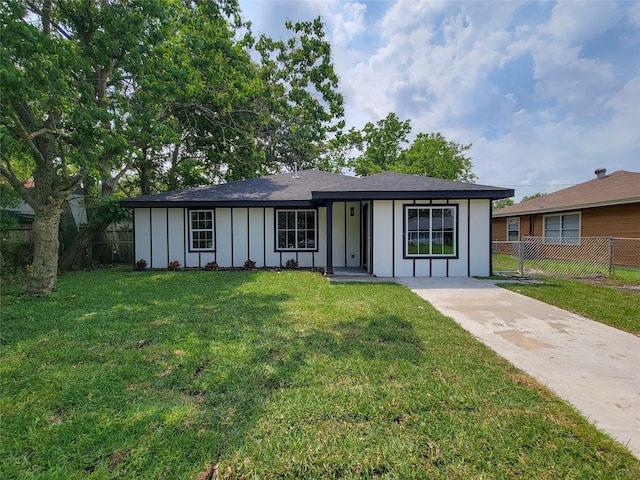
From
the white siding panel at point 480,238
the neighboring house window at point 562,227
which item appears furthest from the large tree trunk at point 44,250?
the neighboring house window at point 562,227

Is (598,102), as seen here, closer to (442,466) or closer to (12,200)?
(442,466)

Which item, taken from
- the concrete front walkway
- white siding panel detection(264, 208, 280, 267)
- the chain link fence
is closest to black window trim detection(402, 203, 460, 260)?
the chain link fence

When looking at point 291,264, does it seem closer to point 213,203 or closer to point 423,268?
point 213,203

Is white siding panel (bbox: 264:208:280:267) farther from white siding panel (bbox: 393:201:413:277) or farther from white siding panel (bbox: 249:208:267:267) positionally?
white siding panel (bbox: 393:201:413:277)

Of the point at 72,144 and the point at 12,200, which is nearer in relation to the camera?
the point at 72,144

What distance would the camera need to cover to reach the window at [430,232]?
8.40 m

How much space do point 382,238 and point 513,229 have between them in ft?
43.1

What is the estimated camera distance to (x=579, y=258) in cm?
1142

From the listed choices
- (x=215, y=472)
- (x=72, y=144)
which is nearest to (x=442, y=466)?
(x=215, y=472)

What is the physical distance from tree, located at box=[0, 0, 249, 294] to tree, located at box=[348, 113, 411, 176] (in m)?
19.5

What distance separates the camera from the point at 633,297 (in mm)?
5891

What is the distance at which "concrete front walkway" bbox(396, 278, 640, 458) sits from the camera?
2326 millimetres

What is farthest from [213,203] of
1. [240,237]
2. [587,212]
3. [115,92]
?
[587,212]

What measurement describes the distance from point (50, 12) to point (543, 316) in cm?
1308
